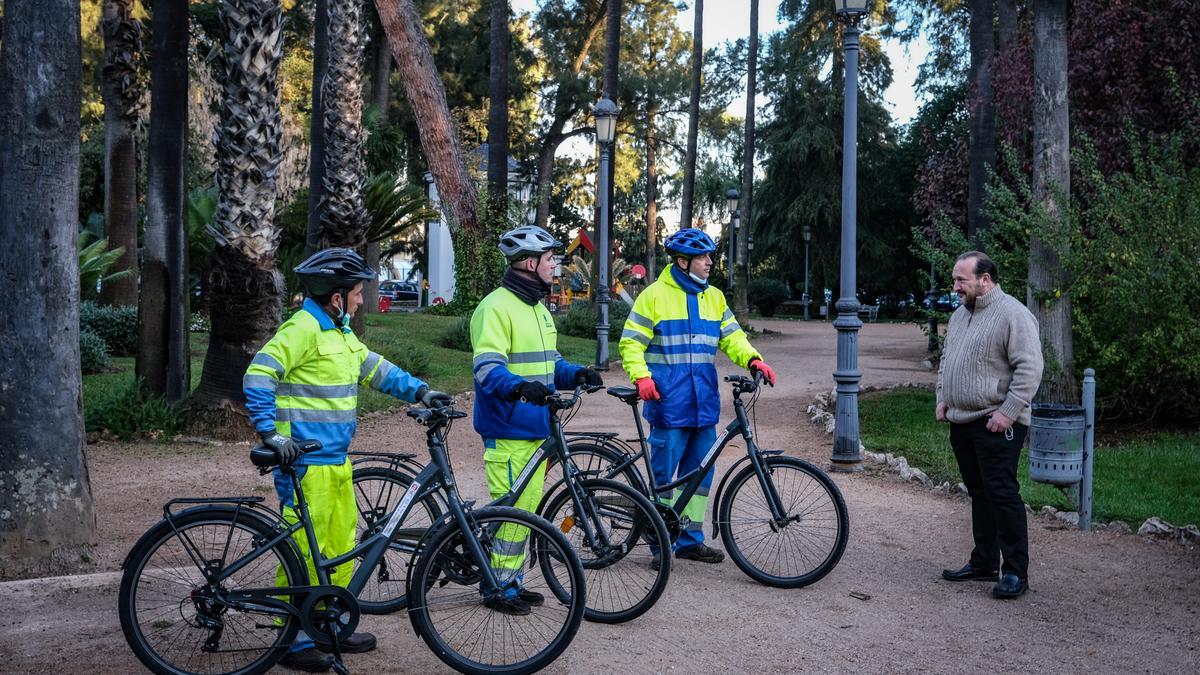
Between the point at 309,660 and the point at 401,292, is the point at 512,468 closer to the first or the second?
the point at 309,660

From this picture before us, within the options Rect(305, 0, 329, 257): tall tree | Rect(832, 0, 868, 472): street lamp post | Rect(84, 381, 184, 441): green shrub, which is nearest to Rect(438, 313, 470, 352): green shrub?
Rect(305, 0, 329, 257): tall tree

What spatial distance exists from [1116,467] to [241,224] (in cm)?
894

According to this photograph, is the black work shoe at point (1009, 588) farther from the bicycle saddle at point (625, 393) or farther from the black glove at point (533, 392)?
the black glove at point (533, 392)

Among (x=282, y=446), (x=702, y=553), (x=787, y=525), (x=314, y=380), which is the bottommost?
(x=702, y=553)

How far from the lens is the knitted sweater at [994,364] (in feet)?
20.7

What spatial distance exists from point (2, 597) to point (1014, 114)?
53.9 feet

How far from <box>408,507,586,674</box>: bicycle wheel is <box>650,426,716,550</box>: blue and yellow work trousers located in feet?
6.16

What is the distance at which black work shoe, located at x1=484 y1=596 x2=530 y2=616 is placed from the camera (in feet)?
15.9

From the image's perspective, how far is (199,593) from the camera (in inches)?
180

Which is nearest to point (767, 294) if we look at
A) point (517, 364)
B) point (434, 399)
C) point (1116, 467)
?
point (1116, 467)

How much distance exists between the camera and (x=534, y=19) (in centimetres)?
4369

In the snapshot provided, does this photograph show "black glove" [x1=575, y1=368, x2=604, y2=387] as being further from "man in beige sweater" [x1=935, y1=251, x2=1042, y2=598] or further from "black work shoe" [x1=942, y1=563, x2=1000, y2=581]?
"black work shoe" [x1=942, y1=563, x2=1000, y2=581]

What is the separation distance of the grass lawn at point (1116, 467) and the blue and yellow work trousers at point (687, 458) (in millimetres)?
3518

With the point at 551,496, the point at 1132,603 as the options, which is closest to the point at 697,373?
the point at 551,496
